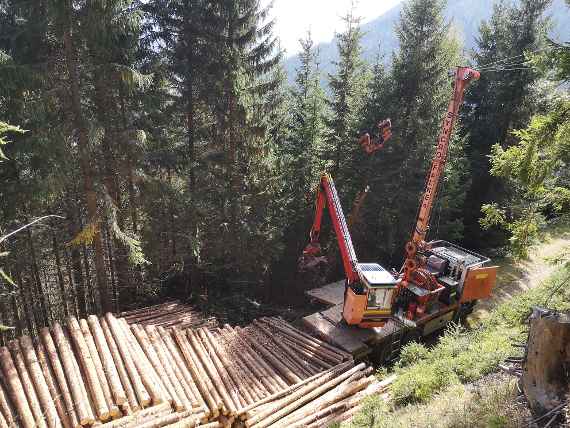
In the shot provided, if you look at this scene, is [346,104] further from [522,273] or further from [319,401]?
[319,401]

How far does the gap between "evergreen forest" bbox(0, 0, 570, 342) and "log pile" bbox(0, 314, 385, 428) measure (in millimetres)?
2462

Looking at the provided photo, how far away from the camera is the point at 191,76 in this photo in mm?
16859

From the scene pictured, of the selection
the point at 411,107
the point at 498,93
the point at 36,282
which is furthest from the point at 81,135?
the point at 498,93

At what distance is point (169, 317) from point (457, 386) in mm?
10413

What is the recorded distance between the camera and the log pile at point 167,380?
9398 millimetres

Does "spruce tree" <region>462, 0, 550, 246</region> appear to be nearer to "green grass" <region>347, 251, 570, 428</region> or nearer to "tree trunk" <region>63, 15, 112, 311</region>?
"green grass" <region>347, 251, 570, 428</region>

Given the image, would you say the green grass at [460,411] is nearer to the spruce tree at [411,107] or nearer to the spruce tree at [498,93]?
the spruce tree at [411,107]

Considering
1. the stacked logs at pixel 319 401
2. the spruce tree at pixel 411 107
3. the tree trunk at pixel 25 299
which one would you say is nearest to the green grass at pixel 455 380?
the stacked logs at pixel 319 401

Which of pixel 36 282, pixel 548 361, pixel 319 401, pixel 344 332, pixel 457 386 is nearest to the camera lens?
pixel 548 361

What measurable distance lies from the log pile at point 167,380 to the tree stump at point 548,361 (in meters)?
4.90

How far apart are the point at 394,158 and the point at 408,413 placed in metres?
14.3

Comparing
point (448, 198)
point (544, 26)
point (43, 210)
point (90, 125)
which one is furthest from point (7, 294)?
point (544, 26)

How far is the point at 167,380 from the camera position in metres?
10.9

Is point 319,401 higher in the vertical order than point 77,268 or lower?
lower
